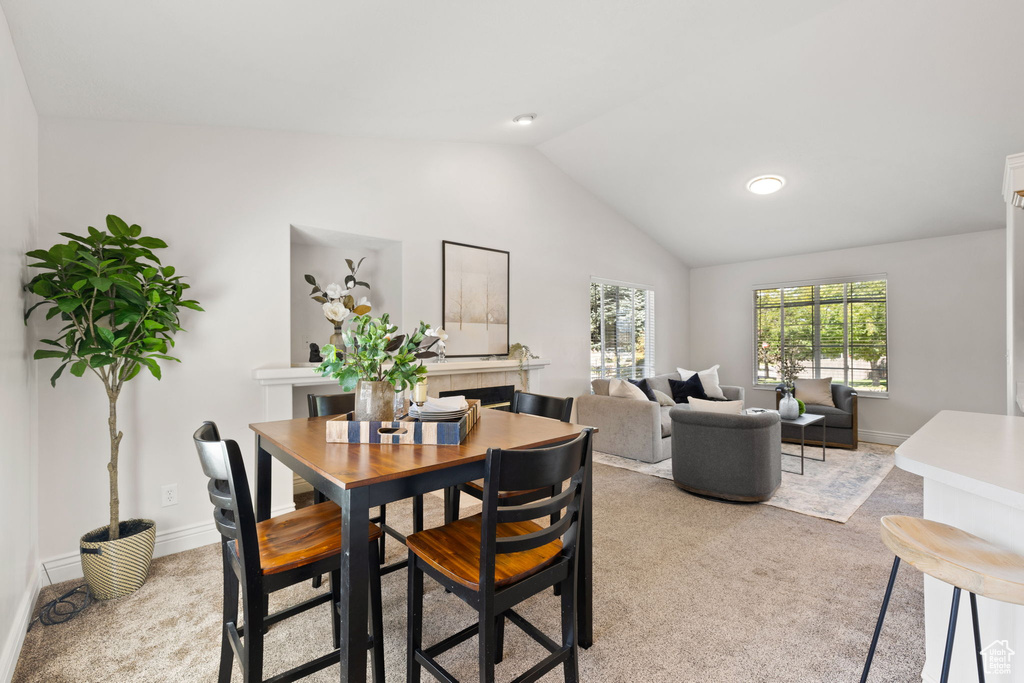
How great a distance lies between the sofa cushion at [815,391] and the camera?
534 cm

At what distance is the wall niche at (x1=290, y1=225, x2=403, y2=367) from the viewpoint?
355cm

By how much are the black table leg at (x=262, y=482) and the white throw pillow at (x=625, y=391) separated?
11.7ft

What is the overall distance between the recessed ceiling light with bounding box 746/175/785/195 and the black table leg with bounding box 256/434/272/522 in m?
Answer: 4.92

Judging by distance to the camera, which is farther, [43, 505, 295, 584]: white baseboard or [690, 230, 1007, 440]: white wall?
[690, 230, 1007, 440]: white wall

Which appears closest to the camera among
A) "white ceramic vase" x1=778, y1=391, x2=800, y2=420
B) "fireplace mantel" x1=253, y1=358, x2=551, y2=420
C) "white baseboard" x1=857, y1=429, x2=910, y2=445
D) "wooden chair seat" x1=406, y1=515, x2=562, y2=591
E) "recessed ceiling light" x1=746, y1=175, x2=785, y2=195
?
"wooden chair seat" x1=406, y1=515, x2=562, y2=591

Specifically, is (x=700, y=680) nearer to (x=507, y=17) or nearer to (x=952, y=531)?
(x=952, y=531)

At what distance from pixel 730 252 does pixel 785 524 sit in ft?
14.4

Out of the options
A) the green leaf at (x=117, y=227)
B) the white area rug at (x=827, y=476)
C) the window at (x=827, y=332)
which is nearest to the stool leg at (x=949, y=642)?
the white area rug at (x=827, y=476)

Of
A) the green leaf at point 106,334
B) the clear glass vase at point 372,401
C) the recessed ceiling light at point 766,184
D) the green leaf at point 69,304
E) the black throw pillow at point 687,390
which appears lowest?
the black throw pillow at point 687,390

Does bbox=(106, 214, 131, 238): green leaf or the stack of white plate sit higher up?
bbox=(106, 214, 131, 238): green leaf

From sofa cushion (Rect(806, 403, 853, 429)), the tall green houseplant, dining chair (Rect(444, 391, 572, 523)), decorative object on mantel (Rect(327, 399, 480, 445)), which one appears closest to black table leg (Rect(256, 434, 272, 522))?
decorative object on mantel (Rect(327, 399, 480, 445))

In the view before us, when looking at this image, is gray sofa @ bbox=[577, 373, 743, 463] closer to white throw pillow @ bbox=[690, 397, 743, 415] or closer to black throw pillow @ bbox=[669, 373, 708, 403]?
white throw pillow @ bbox=[690, 397, 743, 415]

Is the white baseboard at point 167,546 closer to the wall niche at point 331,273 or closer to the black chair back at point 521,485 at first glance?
the wall niche at point 331,273

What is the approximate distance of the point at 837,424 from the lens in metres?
5.09
